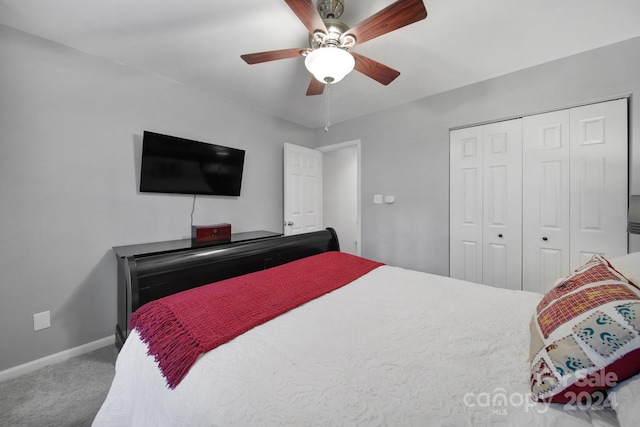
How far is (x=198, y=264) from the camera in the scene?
1.87 metres

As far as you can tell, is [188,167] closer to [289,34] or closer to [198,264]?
[198,264]

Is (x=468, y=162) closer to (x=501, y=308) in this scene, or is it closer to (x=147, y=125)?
(x=501, y=308)

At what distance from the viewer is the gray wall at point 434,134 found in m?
1.92

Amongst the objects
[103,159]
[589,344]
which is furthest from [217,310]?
[103,159]

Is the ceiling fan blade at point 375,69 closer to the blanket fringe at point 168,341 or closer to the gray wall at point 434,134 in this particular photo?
the gray wall at point 434,134

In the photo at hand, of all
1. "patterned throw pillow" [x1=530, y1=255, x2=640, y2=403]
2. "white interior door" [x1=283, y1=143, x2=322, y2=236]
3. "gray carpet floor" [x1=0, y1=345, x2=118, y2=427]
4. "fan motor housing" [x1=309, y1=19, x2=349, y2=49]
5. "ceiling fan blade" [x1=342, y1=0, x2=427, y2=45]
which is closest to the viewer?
"patterned throw pillow" [x1=530, y1=255, x2=640, y2=403]

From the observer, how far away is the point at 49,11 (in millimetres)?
1604

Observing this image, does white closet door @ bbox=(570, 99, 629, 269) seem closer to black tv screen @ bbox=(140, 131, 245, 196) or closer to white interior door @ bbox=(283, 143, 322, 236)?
white interior door @ bbox=(283, 143, 322, 236)

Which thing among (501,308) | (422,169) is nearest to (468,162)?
(422,169)

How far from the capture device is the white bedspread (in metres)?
0.64

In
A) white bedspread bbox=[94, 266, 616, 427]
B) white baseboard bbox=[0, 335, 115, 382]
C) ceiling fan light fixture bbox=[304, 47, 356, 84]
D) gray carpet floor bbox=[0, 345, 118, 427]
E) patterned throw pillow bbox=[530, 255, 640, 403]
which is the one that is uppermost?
ceiling fan light fixture bbox=[304, 47, 356, 84]

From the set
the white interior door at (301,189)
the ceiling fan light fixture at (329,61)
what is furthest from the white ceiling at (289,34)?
the white interior door at (301,189)

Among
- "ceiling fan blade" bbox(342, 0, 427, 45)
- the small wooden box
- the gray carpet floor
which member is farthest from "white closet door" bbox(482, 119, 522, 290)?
the gray carpet floor

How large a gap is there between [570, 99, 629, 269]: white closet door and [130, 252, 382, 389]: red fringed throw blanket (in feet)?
6.45
